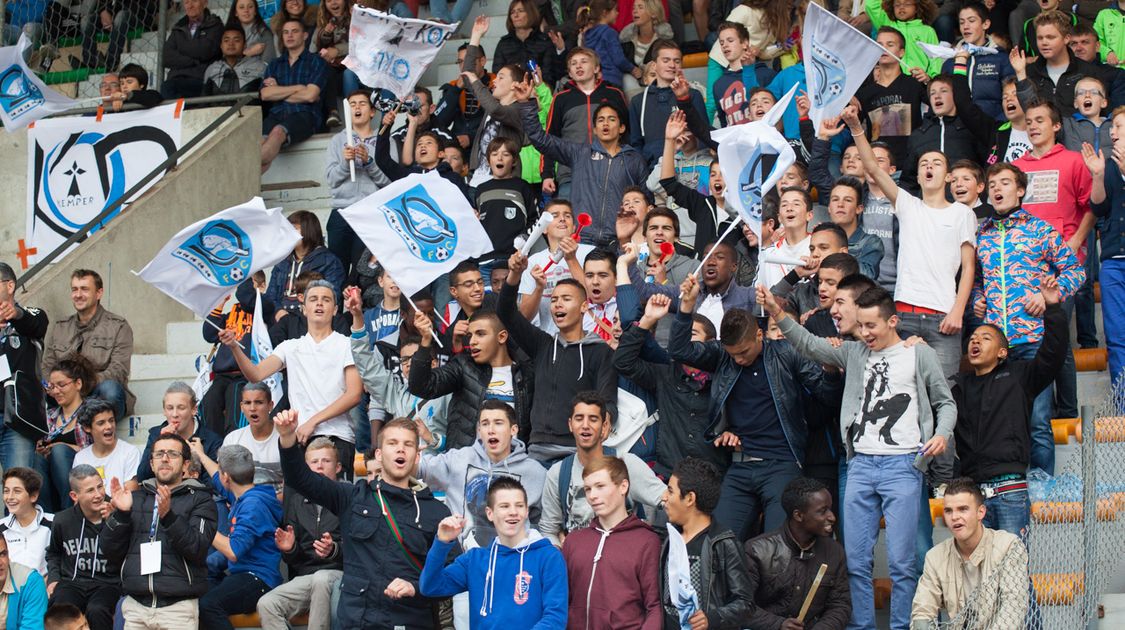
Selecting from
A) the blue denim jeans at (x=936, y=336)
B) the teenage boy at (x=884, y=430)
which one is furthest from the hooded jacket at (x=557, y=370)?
the blue denim jeans at (x=936, y=336)

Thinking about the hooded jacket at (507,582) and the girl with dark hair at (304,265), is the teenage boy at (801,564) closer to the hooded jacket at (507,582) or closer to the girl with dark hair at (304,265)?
the hooded jacket at (507,582)

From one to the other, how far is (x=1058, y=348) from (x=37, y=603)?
19.1 feet

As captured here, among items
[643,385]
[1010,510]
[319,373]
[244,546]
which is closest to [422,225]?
[319,373]

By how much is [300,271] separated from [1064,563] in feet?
21.5

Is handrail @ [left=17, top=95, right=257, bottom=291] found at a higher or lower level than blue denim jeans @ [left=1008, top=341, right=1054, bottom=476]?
higher

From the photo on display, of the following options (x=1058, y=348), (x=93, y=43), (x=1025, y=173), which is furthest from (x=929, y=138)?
(x=93, y=43)

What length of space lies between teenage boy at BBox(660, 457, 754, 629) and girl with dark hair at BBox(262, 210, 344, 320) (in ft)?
16.9

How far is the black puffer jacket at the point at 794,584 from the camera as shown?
28.3 ft

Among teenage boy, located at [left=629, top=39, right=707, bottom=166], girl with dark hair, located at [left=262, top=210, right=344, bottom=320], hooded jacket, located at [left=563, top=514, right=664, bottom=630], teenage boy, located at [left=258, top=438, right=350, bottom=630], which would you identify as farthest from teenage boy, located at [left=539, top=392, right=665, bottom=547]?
teenage boy, located at [left=629, top=39, right=707, bottom=166]

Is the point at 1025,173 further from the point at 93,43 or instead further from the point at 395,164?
the point at 93,43

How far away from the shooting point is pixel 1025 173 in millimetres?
11078

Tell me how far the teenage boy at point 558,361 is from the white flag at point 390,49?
4.86 m

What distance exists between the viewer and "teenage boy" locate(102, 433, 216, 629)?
971 cm

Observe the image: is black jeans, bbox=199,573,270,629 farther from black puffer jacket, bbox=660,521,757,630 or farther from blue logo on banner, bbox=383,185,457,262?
black puffer jacket, bbox=660,521,757,630
